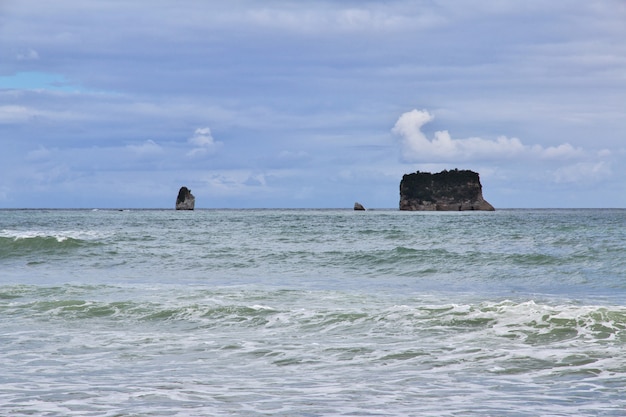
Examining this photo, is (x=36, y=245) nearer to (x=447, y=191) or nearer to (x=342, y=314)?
(x=342, y=314)

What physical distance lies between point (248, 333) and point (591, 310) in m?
5.83

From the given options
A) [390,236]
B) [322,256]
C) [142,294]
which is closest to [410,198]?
[390,236]

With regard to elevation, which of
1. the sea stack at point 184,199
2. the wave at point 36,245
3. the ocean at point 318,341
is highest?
the sea stack at point 184,199

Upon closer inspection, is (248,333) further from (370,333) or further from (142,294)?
(142,294)

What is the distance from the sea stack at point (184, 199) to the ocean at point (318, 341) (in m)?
146

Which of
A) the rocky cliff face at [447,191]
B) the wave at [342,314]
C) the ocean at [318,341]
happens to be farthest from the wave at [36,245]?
the rocky cliff face at [447,191]

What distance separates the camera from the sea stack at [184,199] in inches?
6609

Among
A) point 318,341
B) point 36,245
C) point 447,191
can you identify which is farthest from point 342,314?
point 447,191

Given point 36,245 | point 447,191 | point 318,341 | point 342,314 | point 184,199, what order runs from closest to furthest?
point 318,341 → point 342,314 → point 36,245 → point 447,191 → point 184,199

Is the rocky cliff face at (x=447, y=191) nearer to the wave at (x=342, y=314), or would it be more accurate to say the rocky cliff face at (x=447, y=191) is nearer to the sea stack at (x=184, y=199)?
the sea stack at (x=184, y=199)

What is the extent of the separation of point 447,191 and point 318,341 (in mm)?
154245

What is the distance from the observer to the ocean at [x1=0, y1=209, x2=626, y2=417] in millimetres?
7270

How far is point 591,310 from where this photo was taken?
1239cm

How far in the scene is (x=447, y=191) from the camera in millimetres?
162125
